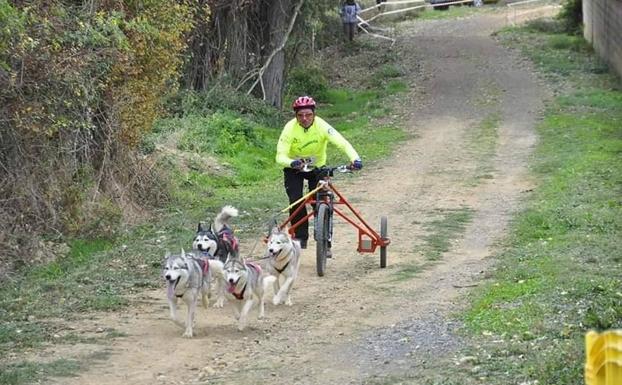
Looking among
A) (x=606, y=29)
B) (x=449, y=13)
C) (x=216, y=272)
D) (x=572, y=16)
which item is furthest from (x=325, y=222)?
(x=449, y=13)

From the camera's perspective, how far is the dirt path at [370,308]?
9.27 meters

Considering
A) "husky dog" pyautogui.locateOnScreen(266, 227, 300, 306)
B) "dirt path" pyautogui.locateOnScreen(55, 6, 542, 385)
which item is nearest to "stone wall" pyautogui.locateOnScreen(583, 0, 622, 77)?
"dirt path" pyautogui.locateOnScreen(55, 6, 542, 385)

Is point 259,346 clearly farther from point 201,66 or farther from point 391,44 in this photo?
point 391,44

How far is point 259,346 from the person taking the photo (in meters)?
10.0

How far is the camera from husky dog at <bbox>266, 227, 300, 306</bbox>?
1159 centimetres

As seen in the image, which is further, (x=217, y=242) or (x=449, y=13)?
(x=449, y=13)

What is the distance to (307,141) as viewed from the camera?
519 inches

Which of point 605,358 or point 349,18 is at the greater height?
point 349,18

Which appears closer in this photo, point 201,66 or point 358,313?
point 358,313

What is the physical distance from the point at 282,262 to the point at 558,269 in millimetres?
2951

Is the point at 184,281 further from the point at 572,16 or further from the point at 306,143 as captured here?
the point at 572,16

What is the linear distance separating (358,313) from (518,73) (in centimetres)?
2428

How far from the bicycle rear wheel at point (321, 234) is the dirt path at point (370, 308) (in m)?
0.17

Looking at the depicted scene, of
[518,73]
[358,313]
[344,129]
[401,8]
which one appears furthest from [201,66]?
[401,8]
